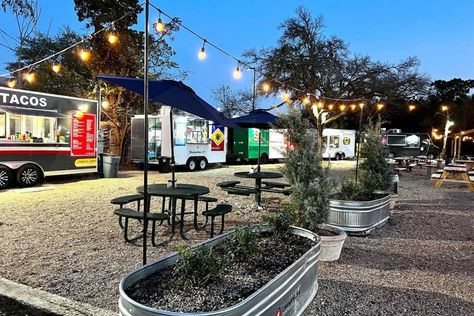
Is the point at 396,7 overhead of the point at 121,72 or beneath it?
overhead

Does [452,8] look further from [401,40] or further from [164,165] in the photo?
[164,165]

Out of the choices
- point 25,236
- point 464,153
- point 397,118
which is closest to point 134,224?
point 25,236

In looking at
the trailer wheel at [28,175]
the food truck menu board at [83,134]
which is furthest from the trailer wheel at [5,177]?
the food truck menu board at [83,134]

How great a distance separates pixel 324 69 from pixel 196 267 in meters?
18.3

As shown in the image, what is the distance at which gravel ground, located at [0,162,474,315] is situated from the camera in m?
2.94

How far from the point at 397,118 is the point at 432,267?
3469cm

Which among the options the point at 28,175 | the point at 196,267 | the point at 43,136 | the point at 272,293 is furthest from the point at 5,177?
the point at 272,293

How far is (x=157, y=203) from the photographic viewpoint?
22.7ft

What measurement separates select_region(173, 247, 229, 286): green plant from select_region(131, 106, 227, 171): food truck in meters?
10.5

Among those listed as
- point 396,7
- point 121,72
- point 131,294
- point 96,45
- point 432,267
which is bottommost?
point 432,267

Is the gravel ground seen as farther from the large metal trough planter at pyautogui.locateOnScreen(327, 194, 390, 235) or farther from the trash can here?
the trash can

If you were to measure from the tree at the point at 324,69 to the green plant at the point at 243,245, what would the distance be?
54.5 ft

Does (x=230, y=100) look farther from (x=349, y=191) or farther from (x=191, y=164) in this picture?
(x=349, y=191)

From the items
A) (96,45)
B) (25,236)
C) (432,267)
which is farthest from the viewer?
(96,45)
